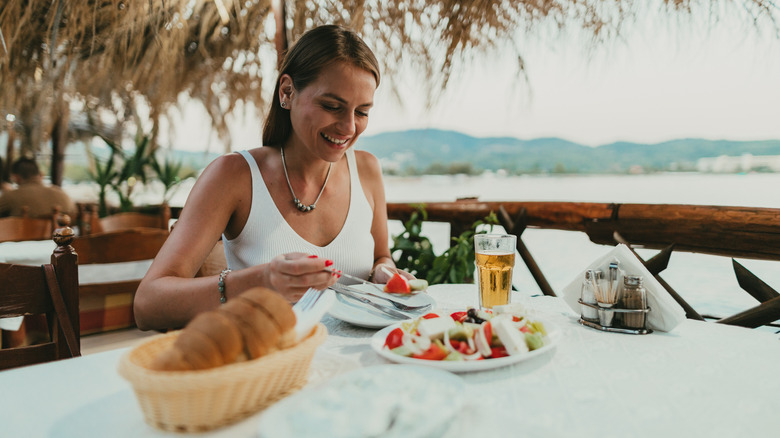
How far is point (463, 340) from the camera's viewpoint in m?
0.88

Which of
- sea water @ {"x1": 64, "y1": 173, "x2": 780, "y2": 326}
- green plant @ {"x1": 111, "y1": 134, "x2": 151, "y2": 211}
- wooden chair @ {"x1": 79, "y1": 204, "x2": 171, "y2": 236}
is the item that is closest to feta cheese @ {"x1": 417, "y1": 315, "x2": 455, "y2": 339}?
sea water @ {"x1": 64, "y1": 173, "x2": 780, "y2": 326}

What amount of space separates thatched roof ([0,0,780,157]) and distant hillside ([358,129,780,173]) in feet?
1.51

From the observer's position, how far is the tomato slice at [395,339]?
35.1 inches

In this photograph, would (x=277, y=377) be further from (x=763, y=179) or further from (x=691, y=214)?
(x=763, y=179)

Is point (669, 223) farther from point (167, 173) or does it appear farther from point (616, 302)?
point (167, 173)

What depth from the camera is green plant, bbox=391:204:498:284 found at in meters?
2.77

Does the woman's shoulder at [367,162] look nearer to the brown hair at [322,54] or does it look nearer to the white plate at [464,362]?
the brown hair at [322,54]

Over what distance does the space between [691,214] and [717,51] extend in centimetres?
88

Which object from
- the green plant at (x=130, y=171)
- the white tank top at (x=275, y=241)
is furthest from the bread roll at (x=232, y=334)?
the green plant at (x=130, y=171)

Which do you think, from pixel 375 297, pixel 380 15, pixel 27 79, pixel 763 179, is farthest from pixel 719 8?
pixel 27 79

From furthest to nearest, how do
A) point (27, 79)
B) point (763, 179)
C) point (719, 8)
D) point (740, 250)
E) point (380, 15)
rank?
1. point (27, 79)
2. point (380, 15)
3. point (763, 179)
4. point (719, 8)
5. point (740, 250)

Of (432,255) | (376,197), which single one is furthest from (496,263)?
(432,255)

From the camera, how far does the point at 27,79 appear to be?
3.90 metres

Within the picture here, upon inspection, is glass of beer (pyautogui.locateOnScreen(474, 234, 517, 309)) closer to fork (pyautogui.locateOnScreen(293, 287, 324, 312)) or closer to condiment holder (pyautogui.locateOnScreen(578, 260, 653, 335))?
condiment holder (pyautogui.locateOnScreen(578, 260, 653, 335))
